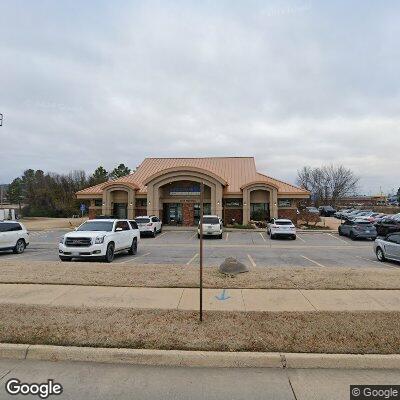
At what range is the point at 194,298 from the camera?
26.3 feet

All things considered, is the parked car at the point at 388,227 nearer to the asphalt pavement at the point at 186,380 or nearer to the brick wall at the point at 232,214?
the brick wall at the point at 232,214

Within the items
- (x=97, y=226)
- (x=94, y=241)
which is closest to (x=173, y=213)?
(x=97, y=226)

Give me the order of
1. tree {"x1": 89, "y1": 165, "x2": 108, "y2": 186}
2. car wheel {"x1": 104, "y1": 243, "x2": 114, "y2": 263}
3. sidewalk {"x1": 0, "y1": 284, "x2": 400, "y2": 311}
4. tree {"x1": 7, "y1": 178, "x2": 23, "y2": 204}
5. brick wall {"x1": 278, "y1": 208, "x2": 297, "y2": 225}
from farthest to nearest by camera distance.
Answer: tree {"x1": 7, "y1": 178, "x2": 23, "y2": 204}, tree {"x1": 89, "y1": 165, "x2": 108, "y2": 186}, brick wall {"x1": 278, "y1": 208, "x2": 297, "y2": 225}, car wheel {"x1": 104, "y1": 243, "x2": 114, "y2": 263}, sidewalk {"x1": 0, "y1": 284, "x2": 400, "y2": 311}

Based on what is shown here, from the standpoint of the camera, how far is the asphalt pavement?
4.35m

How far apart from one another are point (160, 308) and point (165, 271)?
3625mm

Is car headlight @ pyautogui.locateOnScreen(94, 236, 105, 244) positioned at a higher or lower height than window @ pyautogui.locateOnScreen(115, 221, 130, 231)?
lower

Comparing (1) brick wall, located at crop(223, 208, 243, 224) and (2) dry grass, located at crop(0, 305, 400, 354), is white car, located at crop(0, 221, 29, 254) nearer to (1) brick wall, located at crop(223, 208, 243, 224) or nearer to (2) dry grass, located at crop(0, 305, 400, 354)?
(2) dry grass, located at crop(0, 305, 400, 354)

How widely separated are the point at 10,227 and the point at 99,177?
2296 inches

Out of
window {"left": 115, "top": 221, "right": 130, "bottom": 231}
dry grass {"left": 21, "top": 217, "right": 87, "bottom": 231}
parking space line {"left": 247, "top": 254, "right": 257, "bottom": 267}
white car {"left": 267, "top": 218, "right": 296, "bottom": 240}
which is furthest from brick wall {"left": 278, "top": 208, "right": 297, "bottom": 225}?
window {"left": 115, "top": 221, "right": 130, "bottom": 231}

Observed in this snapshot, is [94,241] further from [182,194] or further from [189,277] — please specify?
[182,194]

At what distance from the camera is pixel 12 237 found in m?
18.1

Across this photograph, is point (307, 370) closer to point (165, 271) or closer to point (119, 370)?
point (119, 370)

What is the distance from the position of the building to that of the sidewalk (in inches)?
1111

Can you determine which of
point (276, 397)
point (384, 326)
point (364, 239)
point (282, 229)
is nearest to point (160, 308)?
point (276, 397)
